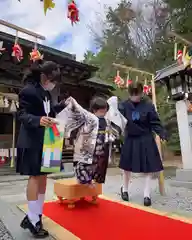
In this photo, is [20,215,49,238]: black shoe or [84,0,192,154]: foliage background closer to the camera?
[20,215,49,238]: black shoe

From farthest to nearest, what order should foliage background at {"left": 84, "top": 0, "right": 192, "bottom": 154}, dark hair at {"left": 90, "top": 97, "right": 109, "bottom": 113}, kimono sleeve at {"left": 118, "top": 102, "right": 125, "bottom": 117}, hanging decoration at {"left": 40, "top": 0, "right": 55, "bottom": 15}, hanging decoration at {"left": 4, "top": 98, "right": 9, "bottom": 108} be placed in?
foliage background at {"left": 84, "top": 0, "right": 192, "bottom": 154} → hanging decoration at {"left": 4, "top": 98, "right": 9, "bottom": 108} → kimono sleeve at {"left": 118, "top": 102, "right": 125, "bottom": 117} → dark hair at {"left": 90, "top": 97, "right": 109, "bottom": 113} → hanging decoration at {"left": 40, "top": 0, "right": 55, "bottom": 15}

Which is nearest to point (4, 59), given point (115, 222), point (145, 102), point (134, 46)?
point (145, 102)

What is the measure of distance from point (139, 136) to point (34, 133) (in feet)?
6.00

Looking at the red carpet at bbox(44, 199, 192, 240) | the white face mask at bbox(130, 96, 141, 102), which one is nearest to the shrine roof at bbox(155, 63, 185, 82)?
the white face mask at bbox(130, 96, 141, 102)

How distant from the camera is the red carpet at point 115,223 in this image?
2242 millimetres

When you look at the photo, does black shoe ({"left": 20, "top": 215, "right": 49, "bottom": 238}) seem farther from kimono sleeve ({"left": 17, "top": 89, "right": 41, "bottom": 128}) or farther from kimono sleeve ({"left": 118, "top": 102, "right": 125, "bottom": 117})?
kimono sleeve ({"left": 118, "top": 102, "right": 125, "bottom": 117})

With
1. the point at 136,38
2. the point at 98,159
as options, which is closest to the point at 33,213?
the point at 98,159

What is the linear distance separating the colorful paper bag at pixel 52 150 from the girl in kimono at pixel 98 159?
0.64 m

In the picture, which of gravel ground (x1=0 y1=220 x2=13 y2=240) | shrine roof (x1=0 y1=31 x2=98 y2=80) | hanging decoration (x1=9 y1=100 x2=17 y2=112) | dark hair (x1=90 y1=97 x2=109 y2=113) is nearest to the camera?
gravel ground (x1=0 y1=220 x2=13 y2=240)

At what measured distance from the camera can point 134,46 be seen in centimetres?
1670

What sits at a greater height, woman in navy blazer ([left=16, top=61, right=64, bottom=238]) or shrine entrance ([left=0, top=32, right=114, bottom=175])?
shrine entrance ([left=0, top=32, right=114, bottom=175])

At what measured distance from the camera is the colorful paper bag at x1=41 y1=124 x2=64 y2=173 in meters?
2.27

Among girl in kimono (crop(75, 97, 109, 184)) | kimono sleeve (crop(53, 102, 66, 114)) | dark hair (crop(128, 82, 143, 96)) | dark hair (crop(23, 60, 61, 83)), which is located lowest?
girl in kimono (crop(75, 97, 109, 184))

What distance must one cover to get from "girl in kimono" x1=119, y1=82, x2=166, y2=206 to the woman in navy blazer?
1560 millimetres
